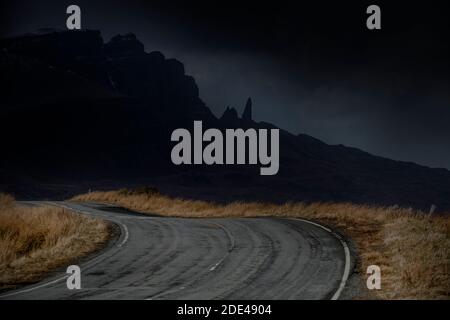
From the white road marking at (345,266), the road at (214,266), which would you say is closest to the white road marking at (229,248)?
the road at (214,266)

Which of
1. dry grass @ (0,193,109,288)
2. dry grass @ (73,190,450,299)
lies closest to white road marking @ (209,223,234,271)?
dry grass @ (73,190,450,299)

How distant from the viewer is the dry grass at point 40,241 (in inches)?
600

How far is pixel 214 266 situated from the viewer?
1512 cm

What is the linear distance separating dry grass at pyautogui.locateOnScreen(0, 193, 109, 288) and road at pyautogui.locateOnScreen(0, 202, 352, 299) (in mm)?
920

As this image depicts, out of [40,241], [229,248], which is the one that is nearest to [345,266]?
[229,248]

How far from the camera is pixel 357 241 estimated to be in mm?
18578

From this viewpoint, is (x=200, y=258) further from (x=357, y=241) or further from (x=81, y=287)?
(x=357, y=241)

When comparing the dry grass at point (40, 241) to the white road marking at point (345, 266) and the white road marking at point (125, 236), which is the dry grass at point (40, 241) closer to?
the white road marking at point (125, 236)

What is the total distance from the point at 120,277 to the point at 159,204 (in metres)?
24.5

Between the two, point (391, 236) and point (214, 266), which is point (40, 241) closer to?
point (214, 266)

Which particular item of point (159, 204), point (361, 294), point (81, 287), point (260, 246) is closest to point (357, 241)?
point (260, 246)

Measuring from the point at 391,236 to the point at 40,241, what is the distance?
1319 cm

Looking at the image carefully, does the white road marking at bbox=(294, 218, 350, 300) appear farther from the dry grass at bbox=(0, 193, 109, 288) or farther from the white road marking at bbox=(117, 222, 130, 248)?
the white road marking at bbox=(117, 222, 130, 248)

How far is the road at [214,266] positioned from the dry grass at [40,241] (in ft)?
3.02
